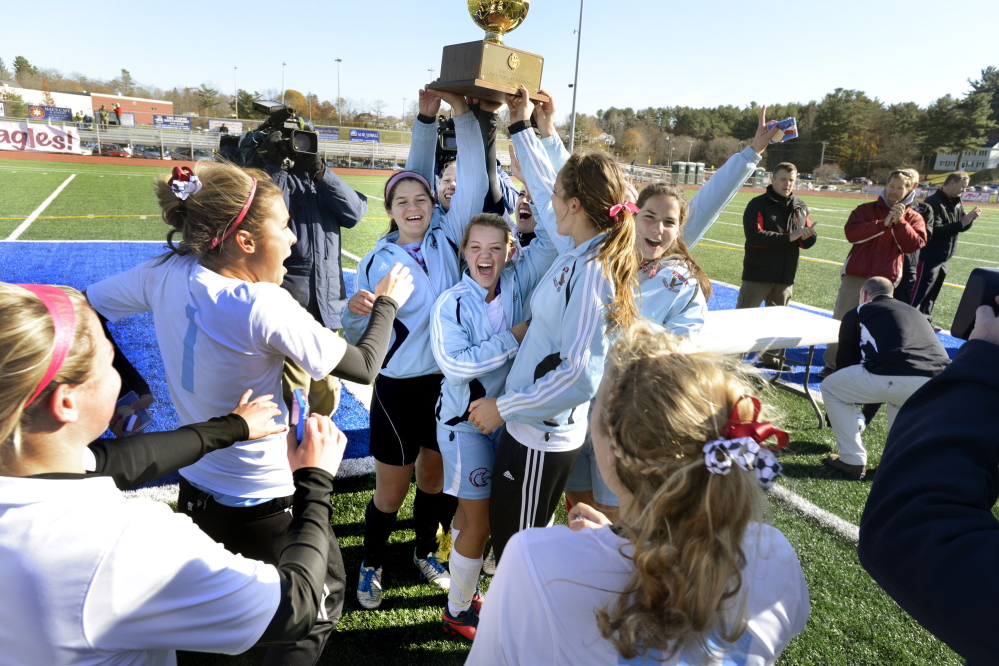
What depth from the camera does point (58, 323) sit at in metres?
1.04

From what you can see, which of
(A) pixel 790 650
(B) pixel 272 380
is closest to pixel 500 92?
(B) pixel 272 380

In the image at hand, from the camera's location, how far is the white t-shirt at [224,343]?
1.74 m

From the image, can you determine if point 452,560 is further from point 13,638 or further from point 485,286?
point 13,638

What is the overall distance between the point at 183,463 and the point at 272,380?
442 mm

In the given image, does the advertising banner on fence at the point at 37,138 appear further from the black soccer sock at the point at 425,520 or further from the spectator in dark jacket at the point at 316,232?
the black soccer sock at the point at 425,520

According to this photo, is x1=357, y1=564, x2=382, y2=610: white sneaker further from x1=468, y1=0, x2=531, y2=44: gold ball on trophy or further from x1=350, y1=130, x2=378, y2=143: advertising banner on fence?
x1=350, y1=130, x2=378, y2=143: advertising banner on fence

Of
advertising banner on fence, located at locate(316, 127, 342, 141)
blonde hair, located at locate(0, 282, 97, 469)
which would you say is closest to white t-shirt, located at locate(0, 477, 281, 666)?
blonde hair, located at locate(0, 282, 97, 469)

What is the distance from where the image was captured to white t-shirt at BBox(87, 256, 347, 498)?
174 cm

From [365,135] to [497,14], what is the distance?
5439 centimetres

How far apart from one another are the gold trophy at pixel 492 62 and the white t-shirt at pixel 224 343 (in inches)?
56.6

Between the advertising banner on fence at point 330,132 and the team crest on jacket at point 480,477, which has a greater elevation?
the advertising banner on fence at point 330,132

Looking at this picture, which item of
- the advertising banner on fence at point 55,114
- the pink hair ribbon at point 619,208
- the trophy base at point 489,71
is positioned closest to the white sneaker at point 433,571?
the pink hair ribbon at point 619,208

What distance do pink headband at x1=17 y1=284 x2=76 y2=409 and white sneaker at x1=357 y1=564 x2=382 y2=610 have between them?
2061mm

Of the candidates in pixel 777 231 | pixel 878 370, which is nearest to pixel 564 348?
pixel 878 370
